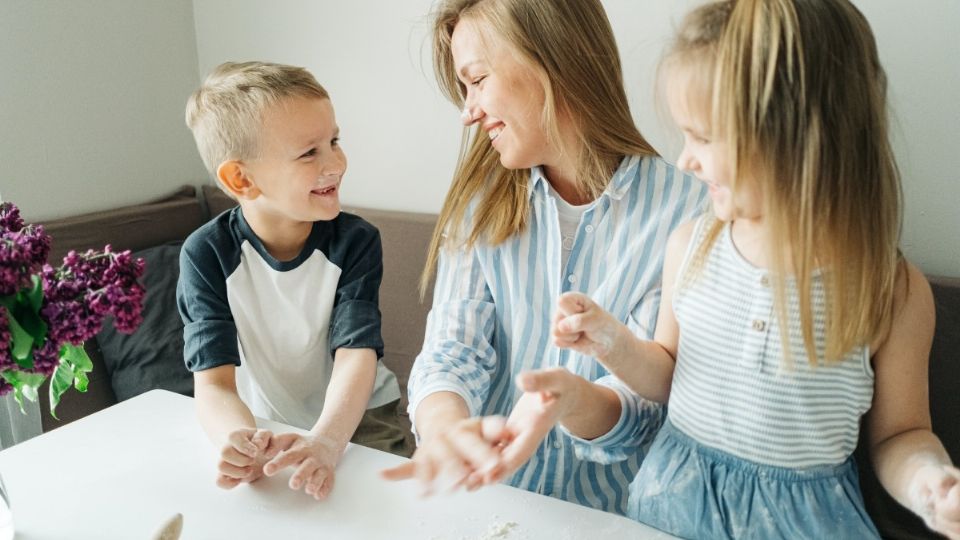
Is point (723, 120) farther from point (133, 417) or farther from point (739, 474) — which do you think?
point (133, 417)

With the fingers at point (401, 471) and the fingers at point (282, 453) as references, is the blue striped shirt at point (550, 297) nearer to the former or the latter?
the fingers at point (282, 453)

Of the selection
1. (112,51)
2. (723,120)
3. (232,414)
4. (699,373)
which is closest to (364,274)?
(232,414)

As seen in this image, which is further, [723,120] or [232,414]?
[232,414]

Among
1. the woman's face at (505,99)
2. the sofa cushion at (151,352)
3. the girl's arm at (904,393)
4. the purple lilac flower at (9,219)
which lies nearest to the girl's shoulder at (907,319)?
the girl's arm at (904,393)

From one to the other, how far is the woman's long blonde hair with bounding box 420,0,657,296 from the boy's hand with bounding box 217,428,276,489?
0.47m

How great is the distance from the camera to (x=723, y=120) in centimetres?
94

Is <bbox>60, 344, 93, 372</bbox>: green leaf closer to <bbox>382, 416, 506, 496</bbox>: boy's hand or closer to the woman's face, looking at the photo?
<bbox>382, 416, 506, 496</bbox>: boy's hand

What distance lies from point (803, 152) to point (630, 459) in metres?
0.68

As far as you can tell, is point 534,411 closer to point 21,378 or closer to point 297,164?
point 21,378

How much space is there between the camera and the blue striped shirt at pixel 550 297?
1403 millimetres

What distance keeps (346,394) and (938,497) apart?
0.88 m

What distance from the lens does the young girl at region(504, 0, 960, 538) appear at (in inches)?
36.4

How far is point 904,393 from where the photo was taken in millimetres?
1050

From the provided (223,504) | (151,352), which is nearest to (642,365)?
(223,504)
